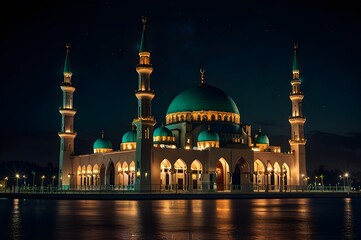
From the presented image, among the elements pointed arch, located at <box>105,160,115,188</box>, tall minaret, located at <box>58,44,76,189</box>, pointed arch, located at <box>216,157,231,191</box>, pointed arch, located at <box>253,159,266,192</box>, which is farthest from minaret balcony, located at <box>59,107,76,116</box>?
pointed arch, located at <box>253,159,266,192</box>

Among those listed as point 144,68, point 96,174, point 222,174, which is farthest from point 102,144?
point 144,68

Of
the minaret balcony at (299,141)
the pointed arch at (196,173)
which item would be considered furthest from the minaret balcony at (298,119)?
the pointed arch at (196,173)

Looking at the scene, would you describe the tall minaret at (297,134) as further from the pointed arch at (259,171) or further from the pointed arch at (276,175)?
the pointed arch at (259,171)

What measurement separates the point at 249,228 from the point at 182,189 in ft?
131

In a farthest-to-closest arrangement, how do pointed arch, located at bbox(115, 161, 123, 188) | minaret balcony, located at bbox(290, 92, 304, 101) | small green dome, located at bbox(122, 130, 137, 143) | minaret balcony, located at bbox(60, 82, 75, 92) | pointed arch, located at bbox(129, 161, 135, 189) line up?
minaret balcony, located at bbox(290, 92, 304, 101) < minaret balcony, located at bbox(60, 82, 75, 92) < small green dome, located at bbox(122, 130, 137, 143) < pointed arch, located at bbox(115, 161, 123, 188) < pointed arch, located at bbox(129, 161, 135, 189)

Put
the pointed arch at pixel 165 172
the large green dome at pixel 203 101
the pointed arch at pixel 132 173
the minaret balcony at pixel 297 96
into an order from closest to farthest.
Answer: the pointed arch at pixel 132 173 < the pointed arch at pixel 165 172 < the minaret balcony at pixel 297 96 < the large green dome at pixel 203 101

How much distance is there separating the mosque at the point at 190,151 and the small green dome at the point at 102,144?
117mm

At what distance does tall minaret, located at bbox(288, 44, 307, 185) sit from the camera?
60.7 m

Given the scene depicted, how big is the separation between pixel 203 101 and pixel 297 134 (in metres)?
11.5

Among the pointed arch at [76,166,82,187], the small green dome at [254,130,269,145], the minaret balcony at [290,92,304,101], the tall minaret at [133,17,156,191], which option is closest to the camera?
the tall minaret at [133,17,156,191]

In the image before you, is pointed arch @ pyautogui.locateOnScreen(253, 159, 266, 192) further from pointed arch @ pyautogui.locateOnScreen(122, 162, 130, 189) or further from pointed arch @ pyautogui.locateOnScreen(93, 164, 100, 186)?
pointed arch @ pyautogui.locateOnScreen(93, 164, 100, 186)

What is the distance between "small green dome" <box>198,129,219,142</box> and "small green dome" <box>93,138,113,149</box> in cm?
1175

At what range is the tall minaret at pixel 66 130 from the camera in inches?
2322

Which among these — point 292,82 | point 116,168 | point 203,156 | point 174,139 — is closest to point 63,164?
point 116,168
